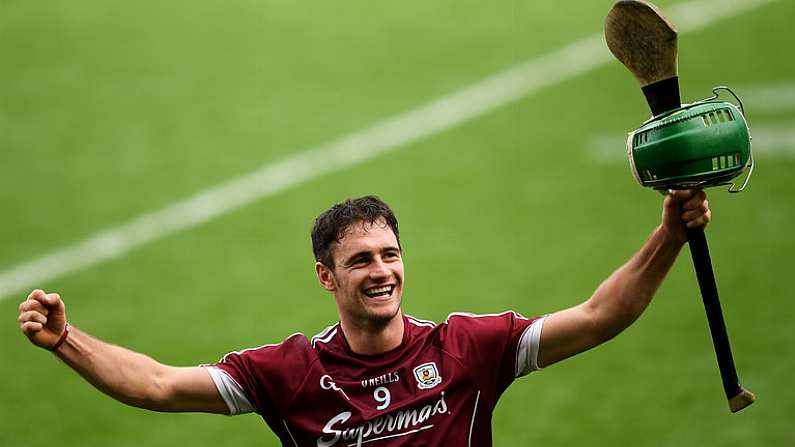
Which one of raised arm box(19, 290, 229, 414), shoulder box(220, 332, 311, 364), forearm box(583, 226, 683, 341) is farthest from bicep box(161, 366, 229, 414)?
forearm box(583, 226, 683, 341)

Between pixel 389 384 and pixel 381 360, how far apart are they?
0.10 meters

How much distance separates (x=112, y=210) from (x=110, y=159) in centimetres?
73

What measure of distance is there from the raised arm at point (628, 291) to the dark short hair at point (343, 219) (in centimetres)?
79

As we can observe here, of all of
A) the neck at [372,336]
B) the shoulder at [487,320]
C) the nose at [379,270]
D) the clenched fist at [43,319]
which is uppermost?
the clenched fist at [43,319]

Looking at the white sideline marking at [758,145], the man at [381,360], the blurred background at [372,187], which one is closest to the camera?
the man at [381,360]

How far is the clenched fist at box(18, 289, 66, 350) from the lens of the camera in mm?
4754

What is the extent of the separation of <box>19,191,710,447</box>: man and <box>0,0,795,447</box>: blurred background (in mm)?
3759

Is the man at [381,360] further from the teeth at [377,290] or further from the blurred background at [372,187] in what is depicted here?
the blurred background at [372,187]

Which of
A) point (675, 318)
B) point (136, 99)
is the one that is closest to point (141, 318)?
point (136, 99)

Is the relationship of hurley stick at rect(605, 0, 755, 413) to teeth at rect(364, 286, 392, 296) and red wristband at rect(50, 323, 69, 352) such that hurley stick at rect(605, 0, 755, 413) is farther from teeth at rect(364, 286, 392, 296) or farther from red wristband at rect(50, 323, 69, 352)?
red wristband at rect(50, 323, 69, 352)

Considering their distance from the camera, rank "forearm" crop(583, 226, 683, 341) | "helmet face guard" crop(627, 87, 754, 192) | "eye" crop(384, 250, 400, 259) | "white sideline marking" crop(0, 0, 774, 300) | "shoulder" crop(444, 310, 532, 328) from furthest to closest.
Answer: "white sideline marking" crop(0, 0, 774, 300) < "shoulder" crop(444, 310, 532, 328) < "eye" crop(384, 250, 400, 259) < "forearm" crop(583, 226, 683, 341) < "helmet face guard" crop(627, 87, 754, 192)

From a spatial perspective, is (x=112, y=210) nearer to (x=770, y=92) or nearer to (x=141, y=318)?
(x=141, y=318)

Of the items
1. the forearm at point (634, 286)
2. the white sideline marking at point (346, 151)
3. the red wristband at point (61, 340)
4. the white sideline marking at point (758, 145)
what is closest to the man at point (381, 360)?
the forearm at point (634, 286)

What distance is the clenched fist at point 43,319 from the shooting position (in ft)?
15.6
